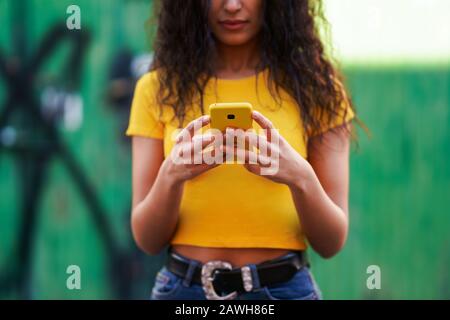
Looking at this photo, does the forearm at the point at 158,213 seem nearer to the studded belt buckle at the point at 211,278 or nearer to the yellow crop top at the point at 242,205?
the yellow crop top at the point at 242,205

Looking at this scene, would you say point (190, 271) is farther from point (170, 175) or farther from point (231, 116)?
point (231, 116)

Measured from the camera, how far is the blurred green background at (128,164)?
12.3 feet

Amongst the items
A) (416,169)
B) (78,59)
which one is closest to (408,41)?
(416,169)

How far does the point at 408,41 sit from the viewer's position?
3.71 metres

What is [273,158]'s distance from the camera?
1785mm

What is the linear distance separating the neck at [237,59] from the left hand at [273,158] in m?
0.35

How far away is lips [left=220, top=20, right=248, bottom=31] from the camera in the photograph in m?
2.01

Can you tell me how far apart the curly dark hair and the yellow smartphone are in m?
0.28

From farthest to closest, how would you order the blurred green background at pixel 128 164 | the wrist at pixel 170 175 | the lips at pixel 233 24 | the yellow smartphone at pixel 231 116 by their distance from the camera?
the blurred green background at pixel 128 164 → the lips at pixel 233 24 → the wrist at pixel 170 175 → the yellow smartphone at pixel 231 116

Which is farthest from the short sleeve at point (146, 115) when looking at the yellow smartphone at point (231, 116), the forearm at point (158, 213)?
the yellow smartphone at point (231, 116)

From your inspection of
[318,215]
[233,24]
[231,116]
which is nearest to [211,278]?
[318,215]

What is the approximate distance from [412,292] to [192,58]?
7.19ft

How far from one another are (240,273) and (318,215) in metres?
0.25
